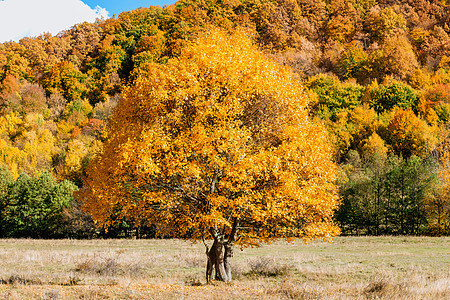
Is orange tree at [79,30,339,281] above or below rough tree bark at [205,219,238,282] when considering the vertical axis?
above

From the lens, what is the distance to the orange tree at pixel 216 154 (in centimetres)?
1505

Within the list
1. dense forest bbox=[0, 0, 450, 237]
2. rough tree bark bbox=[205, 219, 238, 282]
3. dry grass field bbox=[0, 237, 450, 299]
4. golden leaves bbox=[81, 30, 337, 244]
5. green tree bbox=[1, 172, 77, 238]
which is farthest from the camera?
green tree bbox=[1, 172, 77, 238]

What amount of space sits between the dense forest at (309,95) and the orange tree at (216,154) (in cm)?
2005

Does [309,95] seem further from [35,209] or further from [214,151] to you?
[214,151]

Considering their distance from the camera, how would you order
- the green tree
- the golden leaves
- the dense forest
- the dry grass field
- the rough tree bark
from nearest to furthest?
the dry grass field < the golden leaves < the rough tree bark < the dense forest < the green tree

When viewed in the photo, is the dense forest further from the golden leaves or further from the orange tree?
the golden leaves

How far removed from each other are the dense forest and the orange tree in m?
20.1

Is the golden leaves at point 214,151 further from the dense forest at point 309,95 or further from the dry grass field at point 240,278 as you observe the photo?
the dense forest at point 309,95

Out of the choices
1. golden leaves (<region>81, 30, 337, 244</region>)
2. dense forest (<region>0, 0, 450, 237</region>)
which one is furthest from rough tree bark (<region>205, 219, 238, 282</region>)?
dense forest (<region>0, 0, 450, 237</region>)

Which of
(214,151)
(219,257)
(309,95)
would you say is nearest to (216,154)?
(214,151)

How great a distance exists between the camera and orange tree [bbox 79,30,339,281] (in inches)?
593

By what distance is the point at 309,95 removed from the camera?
236 feet

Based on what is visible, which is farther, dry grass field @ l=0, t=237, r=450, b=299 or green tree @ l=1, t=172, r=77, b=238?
green tree @ l=1, t=172, r=77, b=238

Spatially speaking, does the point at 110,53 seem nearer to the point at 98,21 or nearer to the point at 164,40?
the point at 164,40
